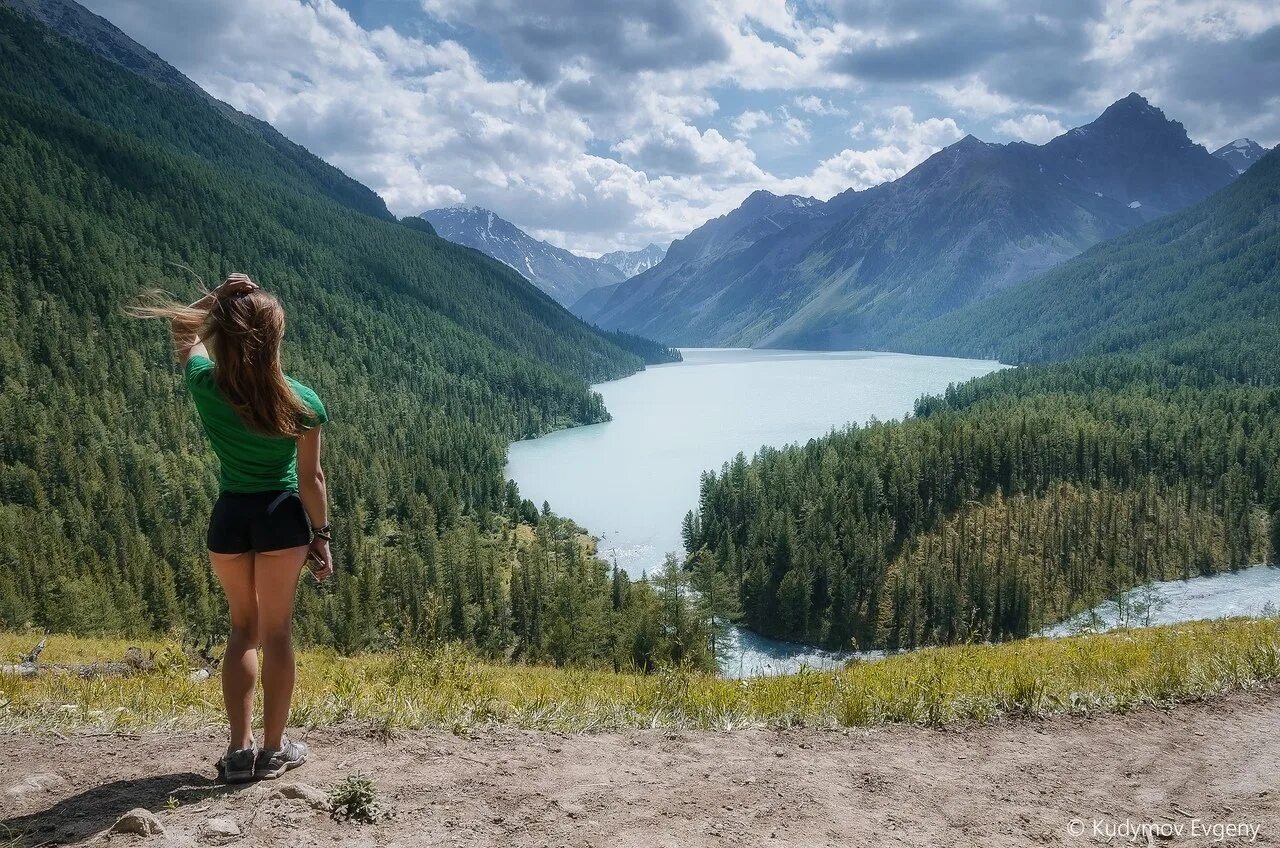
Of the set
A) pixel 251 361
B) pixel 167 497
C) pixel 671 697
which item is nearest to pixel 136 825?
pixel 251 361

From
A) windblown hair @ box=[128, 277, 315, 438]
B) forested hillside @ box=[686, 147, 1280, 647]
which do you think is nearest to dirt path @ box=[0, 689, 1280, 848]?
windblown hair @ box=[128, 277, 315, 438]

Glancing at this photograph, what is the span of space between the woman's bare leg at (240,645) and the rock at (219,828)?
895mm

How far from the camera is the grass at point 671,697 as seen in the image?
26.5ft

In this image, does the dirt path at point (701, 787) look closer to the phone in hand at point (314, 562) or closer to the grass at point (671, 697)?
the grass at point (671, 697)

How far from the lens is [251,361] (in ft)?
18.9

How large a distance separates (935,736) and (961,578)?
86757 millimetres

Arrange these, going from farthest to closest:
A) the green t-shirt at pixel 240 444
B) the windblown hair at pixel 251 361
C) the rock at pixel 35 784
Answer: the rock at pixel 35 784 < the green t-shirt at pixel 240 444 < the windblown hair at pixel 251 361

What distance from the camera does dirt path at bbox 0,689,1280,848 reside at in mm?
5836

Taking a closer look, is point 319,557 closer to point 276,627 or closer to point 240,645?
point 276,627

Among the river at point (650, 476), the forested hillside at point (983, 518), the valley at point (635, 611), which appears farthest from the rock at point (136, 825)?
the forested hillside at point (983, 518)

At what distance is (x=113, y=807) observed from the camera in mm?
5863

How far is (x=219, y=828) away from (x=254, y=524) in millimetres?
2415

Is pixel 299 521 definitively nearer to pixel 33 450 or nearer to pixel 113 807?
pixel 113 807

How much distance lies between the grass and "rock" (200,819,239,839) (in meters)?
2.25
